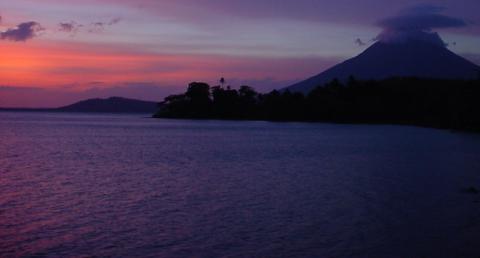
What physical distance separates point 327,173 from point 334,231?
13448 millimetres

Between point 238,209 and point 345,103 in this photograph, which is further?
point 345,103

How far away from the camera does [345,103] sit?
108 m

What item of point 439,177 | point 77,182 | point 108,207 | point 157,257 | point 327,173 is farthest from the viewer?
point 327,173

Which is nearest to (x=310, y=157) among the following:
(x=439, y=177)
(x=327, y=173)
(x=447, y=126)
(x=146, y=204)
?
(x=327, y=173)

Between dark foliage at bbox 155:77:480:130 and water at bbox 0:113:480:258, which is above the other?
dark foliage at bbox 155:77:480:130

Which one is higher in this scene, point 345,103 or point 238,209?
point 345,103

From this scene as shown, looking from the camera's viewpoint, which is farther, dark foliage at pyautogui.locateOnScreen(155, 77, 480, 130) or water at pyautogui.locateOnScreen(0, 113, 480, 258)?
dark foliage at pyautogui.locateOnScreen(155, 77, 480, 130)

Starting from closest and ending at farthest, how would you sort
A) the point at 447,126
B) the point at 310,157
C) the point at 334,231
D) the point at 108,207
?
the point at 334,231 → the point at 108,207 → the point at 310,157 → the point at 447,126

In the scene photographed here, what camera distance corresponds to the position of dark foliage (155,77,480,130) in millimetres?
104750

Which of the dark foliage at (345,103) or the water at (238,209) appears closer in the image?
the water at (238,209)

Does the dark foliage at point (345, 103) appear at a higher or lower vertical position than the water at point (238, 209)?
higher

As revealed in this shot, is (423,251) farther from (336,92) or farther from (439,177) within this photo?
(336,92)

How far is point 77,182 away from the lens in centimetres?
2314

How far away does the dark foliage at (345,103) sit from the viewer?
4124 inches
